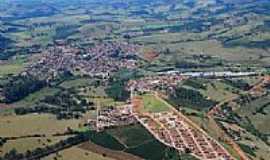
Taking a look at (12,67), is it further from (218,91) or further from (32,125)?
(32,125)

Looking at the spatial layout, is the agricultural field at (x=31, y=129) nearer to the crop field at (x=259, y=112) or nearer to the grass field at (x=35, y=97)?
the grass field at (x=35, y=97)

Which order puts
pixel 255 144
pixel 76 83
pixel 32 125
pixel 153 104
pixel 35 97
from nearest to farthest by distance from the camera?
pixel 255 144
pixel 32 125
pixel 153 104
pixel 35 97
pixel 76 83

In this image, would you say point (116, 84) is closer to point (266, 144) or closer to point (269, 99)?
point (269, 99)

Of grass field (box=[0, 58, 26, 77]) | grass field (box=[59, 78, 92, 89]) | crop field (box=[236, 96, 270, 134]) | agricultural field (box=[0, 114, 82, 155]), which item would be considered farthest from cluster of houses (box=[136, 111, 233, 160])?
grass field (box=[0, 58, 26, 77])

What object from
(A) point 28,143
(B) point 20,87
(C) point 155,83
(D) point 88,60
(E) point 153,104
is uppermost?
(D) point 88,60

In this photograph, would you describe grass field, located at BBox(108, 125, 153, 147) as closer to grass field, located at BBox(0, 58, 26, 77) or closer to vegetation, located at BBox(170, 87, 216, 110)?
vegetation, located at BBox(170, 87, 216, 110)

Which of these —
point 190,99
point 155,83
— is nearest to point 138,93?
point 155,83

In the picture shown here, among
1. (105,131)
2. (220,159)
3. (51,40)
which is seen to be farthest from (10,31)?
(220,159)

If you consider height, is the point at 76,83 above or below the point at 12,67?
below
